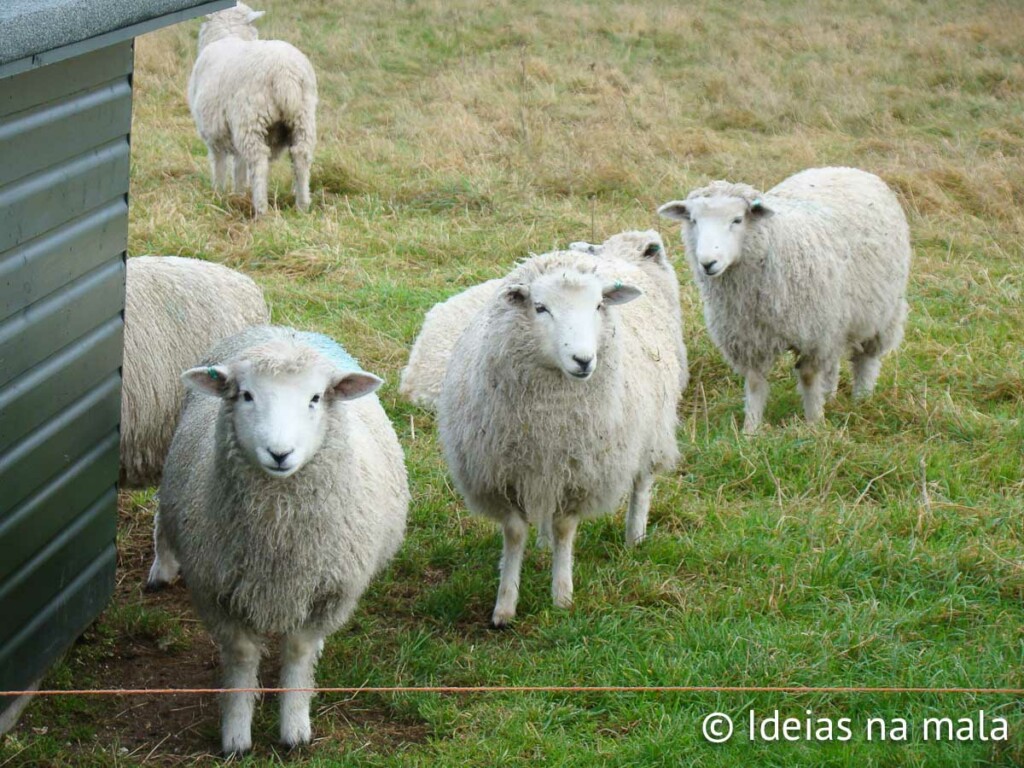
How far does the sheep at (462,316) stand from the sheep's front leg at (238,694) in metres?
2.02

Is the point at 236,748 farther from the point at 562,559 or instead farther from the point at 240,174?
the point at 240,174

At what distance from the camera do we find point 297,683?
12.5 ft

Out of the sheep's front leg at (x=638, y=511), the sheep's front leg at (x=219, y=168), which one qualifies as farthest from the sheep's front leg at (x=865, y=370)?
the sheep's front leg at (x=219, y=168)

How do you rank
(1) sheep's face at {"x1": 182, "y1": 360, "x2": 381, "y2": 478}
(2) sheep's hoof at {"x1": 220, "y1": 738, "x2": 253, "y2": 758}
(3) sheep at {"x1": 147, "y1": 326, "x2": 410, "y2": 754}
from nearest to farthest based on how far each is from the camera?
(1) sheep's face at {"x1": 182, "y1": 360, "x2": 381, "y2": 478} → (3) sheep at {"x1": 147, "y1": 326, "x2": 410, "y2": 754} → (2) sheep's hoof at {"x1": 220, "y1": 738, "x2": 253, "y2": 758}

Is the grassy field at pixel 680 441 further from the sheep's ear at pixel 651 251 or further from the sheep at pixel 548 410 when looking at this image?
the sheep's ear at pixel 651 251

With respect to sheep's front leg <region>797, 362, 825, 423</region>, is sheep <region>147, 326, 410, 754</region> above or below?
above

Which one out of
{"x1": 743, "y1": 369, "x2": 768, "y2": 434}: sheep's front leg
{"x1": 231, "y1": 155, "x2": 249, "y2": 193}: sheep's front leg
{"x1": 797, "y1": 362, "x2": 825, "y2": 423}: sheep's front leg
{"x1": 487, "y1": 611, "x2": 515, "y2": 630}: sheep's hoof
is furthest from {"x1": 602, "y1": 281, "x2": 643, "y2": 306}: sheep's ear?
{"x1": 231, "y1": 155, "x2": 249, "y2": 193}: sheep's front leg

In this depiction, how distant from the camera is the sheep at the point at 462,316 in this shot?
5.69 m

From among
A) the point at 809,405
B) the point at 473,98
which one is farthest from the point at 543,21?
the point at 809,405

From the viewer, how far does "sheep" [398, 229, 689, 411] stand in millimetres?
5692

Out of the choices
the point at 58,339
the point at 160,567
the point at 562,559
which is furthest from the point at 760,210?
the point at 58,339

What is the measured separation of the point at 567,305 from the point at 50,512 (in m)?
1.77

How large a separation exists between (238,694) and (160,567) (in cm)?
112

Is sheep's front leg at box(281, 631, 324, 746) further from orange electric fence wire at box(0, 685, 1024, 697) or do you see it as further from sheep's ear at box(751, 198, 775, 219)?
sheep's ear at box(751, 198, 775, 219)
